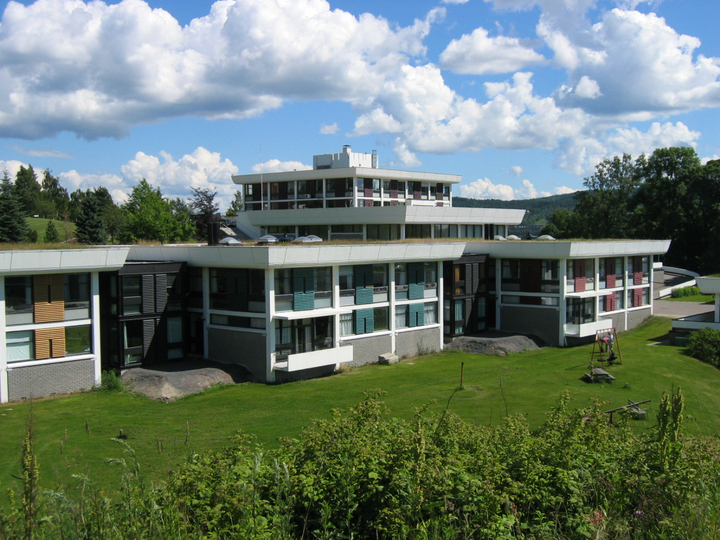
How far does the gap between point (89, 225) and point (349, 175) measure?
3461 cm

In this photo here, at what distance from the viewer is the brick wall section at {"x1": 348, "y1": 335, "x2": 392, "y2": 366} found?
31.0m

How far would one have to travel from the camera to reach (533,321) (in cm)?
3816

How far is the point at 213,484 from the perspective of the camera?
7.93 meters

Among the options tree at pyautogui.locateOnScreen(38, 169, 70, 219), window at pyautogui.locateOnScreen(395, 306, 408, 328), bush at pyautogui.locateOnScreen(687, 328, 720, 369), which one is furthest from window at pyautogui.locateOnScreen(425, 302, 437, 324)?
tree at pyautogui.locateOnScreen(38, 169, 70, 219)

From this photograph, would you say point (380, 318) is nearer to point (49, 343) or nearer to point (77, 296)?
point (77, 296)

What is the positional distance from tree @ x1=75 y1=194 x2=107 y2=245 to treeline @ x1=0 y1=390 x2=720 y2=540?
69820mm

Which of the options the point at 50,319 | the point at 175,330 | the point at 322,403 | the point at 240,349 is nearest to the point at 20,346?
the point at 50,319

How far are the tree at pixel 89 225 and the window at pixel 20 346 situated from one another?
51179 mm

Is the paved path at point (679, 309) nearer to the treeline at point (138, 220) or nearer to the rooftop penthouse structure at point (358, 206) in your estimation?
the rooftop penthouse structure at point (358, 206)

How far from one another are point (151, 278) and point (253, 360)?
19.5 ft

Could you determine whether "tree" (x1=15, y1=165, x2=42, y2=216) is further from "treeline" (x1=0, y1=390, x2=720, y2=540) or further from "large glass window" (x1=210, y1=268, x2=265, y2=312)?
"treeline" (x1=0, y1=390, x2=720, y2=540)

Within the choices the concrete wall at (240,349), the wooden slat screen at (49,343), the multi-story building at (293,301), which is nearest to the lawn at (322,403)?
the concrete wall at (240,349)

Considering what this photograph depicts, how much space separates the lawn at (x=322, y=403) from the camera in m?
17.4

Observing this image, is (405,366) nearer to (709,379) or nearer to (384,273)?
(384,273)
